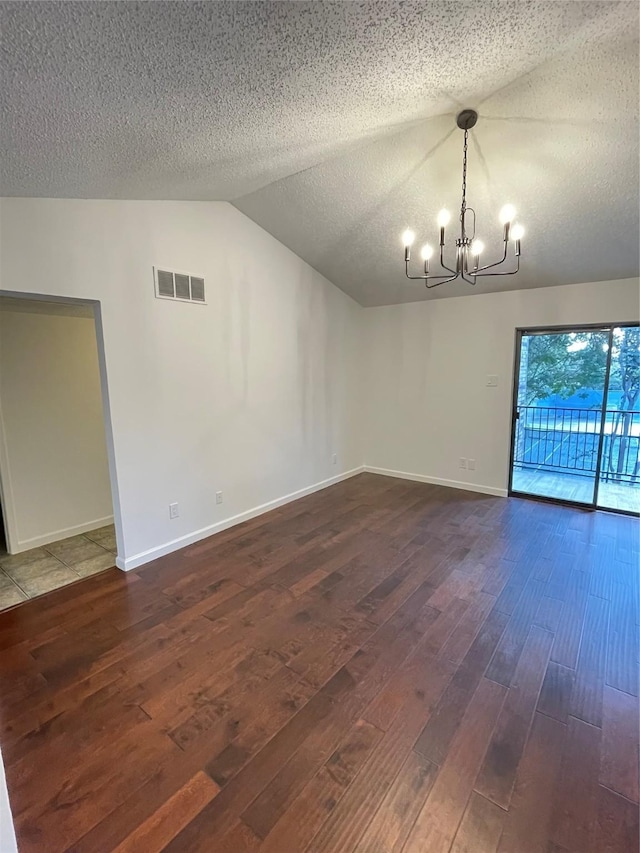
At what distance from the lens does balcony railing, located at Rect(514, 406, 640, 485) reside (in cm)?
408

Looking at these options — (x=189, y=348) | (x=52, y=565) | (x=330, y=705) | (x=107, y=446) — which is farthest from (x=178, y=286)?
(x=330, y=705)

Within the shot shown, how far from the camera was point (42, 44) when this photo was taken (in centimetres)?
120

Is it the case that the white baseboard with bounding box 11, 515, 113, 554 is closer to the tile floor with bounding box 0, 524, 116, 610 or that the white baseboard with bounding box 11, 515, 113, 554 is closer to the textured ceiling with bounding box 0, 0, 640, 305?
the tile floor with bounding box 0, 524, 116, 610

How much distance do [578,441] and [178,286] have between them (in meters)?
4.53

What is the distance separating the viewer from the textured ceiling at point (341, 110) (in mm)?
1312

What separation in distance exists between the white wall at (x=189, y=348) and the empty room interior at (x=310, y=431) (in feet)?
0.09

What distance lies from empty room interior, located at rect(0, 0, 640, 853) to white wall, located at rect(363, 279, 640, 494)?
4 cm

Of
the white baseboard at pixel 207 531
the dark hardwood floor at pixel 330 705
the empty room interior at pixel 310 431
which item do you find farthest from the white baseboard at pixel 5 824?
the white baseboard at pixel 207 531

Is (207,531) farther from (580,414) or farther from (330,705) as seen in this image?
(580,414)

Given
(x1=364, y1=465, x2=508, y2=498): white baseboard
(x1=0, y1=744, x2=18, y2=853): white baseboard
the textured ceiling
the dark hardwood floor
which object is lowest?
the dark hardwood floor

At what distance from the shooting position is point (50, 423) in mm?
3400

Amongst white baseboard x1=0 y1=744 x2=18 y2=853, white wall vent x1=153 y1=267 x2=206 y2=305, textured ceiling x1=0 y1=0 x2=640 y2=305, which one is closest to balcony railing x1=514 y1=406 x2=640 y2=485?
textured ceiling x1=0 y1=0 x2=640 y2=305

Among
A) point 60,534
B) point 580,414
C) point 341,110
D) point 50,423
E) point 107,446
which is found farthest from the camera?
point 580,414

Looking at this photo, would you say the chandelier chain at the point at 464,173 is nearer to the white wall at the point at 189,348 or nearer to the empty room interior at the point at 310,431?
the empty room interior at the point at 310,431
